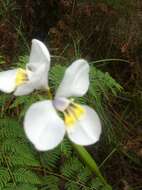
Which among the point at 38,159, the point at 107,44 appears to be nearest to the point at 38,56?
the point at 38,159

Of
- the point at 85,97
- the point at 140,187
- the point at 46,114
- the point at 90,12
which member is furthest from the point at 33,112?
the point at 90,12

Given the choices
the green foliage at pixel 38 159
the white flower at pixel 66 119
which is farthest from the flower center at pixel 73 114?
the green foliage at pixel 38 159

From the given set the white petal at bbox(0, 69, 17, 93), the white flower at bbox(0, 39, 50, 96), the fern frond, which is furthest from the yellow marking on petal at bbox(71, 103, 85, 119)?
the fern frond

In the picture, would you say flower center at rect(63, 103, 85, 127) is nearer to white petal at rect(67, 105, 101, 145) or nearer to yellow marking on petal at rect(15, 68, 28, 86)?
white petal at rect(67, 105, 101, 145)

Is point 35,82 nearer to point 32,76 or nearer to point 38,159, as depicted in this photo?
point 32,76

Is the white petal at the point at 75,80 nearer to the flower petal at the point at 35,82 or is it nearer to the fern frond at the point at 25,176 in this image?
the flower petal at the point at 35,82

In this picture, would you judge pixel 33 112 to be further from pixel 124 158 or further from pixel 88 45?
pixel 88 45
